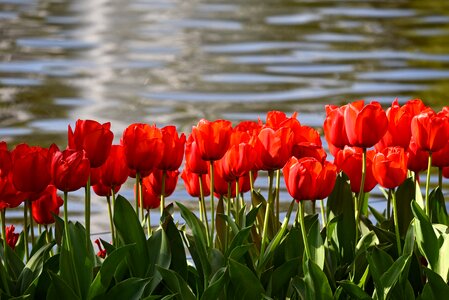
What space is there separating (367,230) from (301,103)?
3882 mm

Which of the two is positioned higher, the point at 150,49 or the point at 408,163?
the point at 408,163

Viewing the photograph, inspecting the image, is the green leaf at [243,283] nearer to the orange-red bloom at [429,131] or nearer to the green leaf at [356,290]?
the green leaf at [356,290]

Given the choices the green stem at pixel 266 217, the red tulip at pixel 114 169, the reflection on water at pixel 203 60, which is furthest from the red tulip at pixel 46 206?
the reflection on water at pixel 203 60

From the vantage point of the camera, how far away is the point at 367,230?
1685mm

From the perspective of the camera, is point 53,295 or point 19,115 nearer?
point 53,295

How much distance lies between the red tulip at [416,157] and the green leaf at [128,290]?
0.48 metres

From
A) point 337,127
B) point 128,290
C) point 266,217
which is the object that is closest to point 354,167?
point 337,127

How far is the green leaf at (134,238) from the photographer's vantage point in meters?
1.48

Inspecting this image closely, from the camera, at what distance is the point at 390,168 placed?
1.53 m

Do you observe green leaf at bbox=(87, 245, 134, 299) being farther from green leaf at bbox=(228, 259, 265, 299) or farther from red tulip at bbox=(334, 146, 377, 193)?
red tulip at bbox=(334, 146, 377, 193)

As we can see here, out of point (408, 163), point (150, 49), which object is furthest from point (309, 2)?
point (408, 163)

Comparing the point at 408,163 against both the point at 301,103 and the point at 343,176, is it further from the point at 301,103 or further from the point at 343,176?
the point at 301,103

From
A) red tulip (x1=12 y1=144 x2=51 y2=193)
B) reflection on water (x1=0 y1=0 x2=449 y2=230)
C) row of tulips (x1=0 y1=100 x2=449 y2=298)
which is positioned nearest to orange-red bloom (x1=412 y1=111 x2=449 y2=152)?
row of tulips (x1=0 y1=100 x2=449 y2=298)

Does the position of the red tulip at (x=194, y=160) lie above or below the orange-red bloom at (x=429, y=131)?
below
